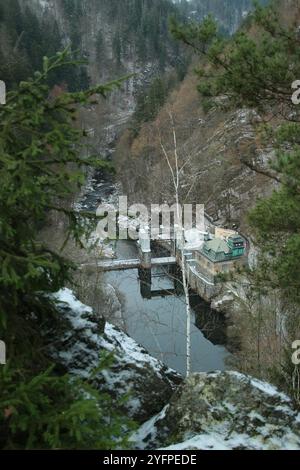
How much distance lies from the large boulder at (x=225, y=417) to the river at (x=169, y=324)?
1086 centimetres

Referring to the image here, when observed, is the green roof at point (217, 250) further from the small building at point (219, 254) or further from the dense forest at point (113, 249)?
the dense forest at point (113, 249)

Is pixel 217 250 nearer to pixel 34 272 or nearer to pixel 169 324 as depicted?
pixel 169 324

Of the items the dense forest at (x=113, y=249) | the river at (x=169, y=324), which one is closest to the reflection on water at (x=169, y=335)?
the river at (x=169, y=324)

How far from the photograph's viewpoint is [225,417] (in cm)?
359

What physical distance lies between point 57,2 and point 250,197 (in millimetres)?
85229

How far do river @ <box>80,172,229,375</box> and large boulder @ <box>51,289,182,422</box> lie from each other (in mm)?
10176

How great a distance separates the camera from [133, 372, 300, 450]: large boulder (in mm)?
3361

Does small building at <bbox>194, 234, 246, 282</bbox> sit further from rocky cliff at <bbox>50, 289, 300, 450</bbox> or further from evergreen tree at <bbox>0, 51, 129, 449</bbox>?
evergreen tree at <bbox>0, 51, 129, 449</bbox>

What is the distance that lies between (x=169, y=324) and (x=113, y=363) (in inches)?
691

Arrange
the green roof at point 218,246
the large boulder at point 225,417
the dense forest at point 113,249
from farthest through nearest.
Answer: the green roof at point 218,246 → the large boulder at point 225,417 → the dense forest at point 113,249

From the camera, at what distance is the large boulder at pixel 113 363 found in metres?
4.06

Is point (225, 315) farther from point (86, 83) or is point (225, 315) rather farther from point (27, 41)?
point (86, 83)

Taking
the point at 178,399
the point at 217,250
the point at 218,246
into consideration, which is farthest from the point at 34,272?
the point at 218,246
